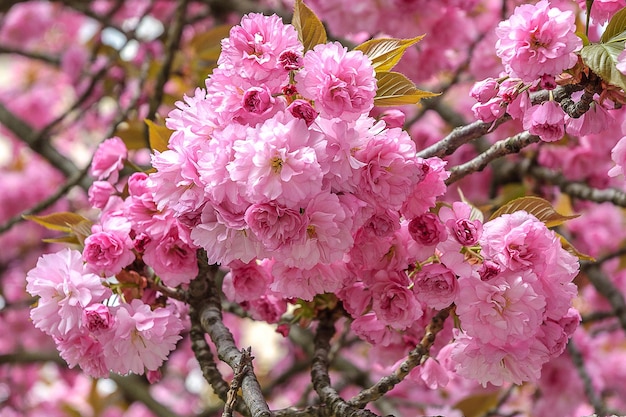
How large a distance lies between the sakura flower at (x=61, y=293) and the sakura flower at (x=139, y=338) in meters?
0.05

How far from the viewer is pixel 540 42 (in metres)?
0.98

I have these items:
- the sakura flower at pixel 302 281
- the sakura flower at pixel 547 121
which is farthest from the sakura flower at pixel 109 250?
the sakura flower at pixel 547 121

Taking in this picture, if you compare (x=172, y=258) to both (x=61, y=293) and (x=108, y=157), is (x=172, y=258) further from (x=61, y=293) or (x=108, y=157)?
(x=108, y=157)

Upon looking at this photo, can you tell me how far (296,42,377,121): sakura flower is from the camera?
935 mm

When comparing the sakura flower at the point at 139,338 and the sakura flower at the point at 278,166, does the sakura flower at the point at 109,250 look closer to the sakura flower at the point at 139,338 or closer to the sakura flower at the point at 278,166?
the sakura flower at the point at 139,338

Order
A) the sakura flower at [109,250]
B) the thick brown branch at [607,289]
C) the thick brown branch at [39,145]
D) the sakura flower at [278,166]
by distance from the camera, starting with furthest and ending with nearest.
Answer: the thick brown branch at [39,145]
the thick brown branch at [607,289]
the sakura flower at [109,250]
the sakura flower at [278,166]

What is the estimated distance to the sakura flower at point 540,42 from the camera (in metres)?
0.97

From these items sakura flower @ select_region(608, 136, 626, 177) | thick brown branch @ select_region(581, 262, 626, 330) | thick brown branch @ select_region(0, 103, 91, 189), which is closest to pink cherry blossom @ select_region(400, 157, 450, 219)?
sakura flower @ select_region(608, 136, 626, 177)

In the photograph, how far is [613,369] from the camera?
9.27 feet

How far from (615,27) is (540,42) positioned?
124 millimetres

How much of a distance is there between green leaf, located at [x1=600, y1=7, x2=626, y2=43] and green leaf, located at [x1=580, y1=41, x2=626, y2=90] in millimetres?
26

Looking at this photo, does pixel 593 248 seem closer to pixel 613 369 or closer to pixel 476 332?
pixel 613 369

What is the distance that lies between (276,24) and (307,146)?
0.19 metres

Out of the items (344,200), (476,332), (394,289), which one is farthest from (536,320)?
(344,200)
